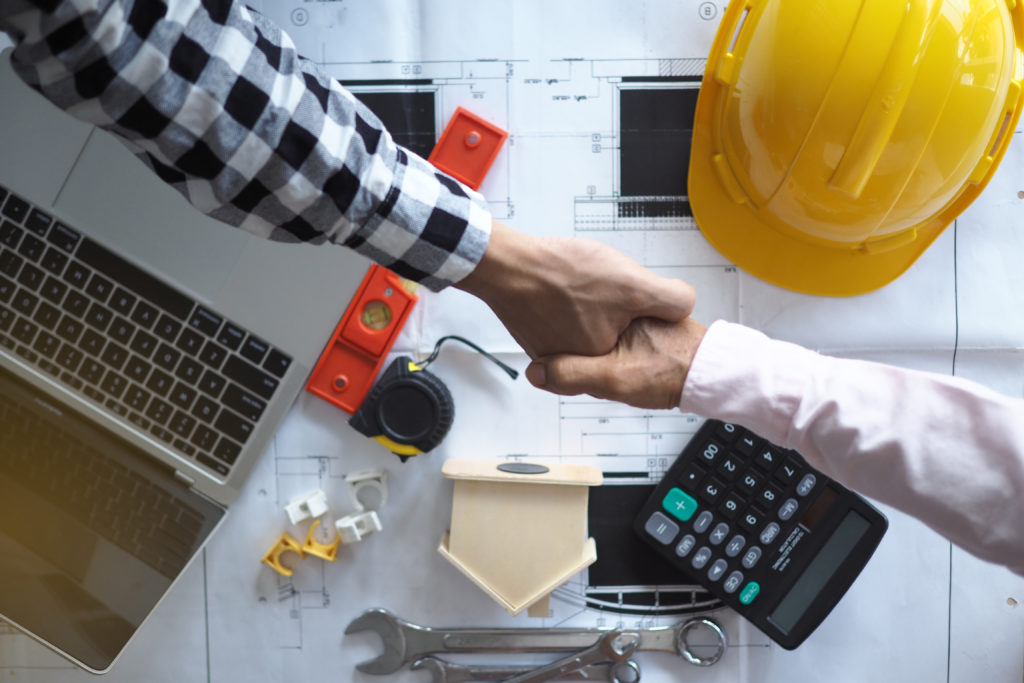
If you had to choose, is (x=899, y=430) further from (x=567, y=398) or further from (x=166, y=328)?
(x=166, y=328)

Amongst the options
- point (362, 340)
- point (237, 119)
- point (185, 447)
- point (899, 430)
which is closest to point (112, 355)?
point (185, 447)

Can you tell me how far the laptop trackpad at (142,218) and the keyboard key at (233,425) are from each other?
108 millimetres

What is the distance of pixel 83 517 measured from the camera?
636mm

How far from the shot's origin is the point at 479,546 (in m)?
0.64

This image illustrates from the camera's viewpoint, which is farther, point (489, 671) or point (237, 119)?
point (489, 671)

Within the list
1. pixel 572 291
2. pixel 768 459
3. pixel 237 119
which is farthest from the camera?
pixel 768 459

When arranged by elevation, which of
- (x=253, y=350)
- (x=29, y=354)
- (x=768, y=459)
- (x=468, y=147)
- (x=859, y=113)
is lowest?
(x=29, y=354)

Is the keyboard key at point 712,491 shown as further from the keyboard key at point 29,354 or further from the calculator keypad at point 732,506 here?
the keyboard key at point 29,354

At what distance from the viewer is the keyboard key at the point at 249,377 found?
2.07ft

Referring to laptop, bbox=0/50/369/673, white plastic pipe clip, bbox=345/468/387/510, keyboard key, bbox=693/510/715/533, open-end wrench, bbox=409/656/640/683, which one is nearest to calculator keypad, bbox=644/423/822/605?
keyboard key, bbox=693/510/715/533

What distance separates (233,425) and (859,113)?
60cm

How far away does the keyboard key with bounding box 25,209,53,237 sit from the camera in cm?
63

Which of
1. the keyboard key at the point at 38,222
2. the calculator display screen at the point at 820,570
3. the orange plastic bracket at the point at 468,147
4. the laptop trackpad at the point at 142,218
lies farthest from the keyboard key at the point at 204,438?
the calculator display screen at the point at 820,570

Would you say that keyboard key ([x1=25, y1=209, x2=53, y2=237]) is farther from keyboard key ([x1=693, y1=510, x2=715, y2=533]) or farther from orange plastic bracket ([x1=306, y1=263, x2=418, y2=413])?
keyboard key ([x1=693, y1=510, x2=715, y2=533])
